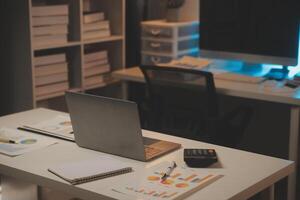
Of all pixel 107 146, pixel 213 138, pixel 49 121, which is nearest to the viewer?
pixel 107 146

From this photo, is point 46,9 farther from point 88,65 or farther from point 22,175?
point 22,175

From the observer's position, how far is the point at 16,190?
225cm

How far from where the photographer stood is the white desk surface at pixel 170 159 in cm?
162

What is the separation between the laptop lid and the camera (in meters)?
1.82

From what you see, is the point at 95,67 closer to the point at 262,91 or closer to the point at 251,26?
the point at 251,26

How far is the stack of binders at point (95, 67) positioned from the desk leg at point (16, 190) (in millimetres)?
1538

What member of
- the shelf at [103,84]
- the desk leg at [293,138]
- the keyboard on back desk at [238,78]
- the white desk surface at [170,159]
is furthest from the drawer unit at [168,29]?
the white desk surface at [170,159]

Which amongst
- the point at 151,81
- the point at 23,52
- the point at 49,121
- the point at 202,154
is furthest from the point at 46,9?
the point at 202,154

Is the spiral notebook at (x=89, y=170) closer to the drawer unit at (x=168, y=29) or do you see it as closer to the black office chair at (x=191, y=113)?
the black office chair at (x=191, y=113)

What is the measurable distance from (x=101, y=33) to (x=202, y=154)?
85.8 inches

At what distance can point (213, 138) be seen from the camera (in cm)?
304

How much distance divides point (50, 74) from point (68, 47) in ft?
1.00

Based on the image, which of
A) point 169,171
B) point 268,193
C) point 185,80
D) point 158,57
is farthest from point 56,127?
point 158,57

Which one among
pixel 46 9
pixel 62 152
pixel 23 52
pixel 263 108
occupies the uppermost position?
pixel 46 9
